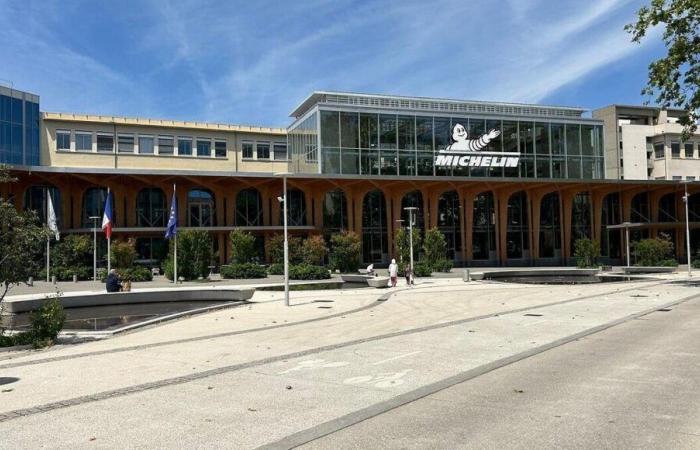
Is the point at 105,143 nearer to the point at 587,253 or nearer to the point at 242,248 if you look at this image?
the point at 242,248

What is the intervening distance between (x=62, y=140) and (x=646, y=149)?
75625 millimetres

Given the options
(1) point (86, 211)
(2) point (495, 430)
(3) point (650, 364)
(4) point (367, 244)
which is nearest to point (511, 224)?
(4) point (367, 244)

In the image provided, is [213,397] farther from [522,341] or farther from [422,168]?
[422,168]

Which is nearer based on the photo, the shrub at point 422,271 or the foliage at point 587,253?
the shrub at point 422,271

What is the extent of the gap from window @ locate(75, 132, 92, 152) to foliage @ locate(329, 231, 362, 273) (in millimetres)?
27267

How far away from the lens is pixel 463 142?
2395 inches

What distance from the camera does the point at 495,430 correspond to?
6539 mm

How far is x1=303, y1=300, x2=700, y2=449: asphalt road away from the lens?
619 cm

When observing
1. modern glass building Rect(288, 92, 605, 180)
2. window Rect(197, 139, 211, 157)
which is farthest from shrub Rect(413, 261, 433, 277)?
window Rect(197, 139, 211, 157)

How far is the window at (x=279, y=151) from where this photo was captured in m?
67.3

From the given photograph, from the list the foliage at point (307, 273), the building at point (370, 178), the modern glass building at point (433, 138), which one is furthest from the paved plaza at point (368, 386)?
the modern glass building at point (433, 138)

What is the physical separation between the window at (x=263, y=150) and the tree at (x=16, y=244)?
52.2 metres

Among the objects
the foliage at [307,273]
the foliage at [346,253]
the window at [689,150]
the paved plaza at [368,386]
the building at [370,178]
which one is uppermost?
the window at [689,150]

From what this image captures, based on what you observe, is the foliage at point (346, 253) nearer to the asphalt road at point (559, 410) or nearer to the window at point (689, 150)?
the asphalt road at point (559, 410)
